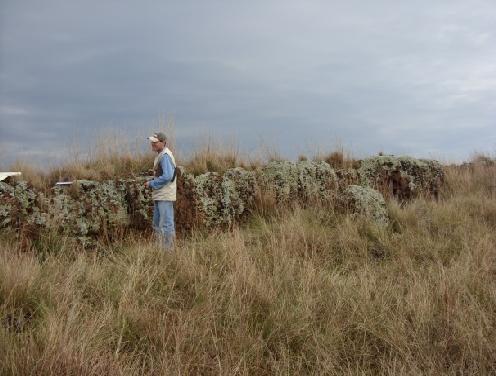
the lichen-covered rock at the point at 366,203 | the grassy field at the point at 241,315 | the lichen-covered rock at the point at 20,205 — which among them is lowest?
the grassy field at the point at 241,315

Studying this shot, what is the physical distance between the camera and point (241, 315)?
4.04m

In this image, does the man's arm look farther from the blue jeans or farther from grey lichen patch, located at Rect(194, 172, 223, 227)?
grey lichen patch, located at Rect(194, 172, 223, 227)

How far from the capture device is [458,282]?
4844 mm

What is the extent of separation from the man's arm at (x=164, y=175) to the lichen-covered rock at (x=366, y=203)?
3465 millimetres

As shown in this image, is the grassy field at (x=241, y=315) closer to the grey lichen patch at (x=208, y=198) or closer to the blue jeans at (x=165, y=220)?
the blue jeans at (x=165, y=220)

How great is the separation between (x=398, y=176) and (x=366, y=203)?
105 inches

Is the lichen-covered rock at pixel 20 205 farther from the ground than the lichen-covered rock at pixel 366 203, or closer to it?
farther from the ground

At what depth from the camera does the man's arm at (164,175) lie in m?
6.68

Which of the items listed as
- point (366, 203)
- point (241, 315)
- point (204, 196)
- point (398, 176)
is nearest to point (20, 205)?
point (204, 196)

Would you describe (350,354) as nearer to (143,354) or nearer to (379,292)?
(379,292)

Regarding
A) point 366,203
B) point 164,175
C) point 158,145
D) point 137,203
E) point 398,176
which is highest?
point 158,145

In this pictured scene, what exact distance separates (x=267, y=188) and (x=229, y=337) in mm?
5226

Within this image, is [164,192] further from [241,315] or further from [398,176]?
[398,176]

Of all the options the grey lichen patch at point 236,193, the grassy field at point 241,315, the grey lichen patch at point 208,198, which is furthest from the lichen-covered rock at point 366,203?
the grey lichen patch at point 208,198
